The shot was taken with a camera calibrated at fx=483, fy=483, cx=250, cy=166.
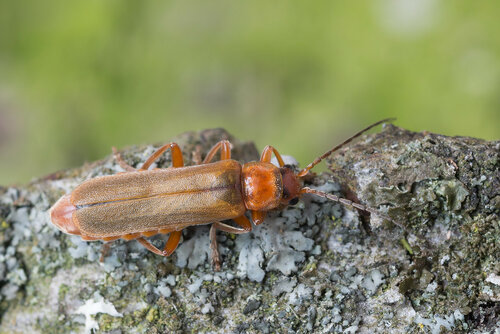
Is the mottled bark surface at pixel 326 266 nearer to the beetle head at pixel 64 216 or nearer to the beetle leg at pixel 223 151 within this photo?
the beetle head at pixel 64 216

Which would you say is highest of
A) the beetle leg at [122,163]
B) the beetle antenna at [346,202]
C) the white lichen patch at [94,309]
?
the beetle leg at [122,163]

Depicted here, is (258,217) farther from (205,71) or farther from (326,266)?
(205,71)

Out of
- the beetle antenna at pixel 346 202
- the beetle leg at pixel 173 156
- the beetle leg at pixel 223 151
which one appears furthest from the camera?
the beetle leg at pixel 223 151

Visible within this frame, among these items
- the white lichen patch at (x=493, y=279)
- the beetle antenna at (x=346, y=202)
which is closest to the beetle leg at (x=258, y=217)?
the beetle antenna at (x=346, y=202)

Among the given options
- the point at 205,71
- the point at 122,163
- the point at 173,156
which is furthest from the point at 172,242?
the point at 205,71

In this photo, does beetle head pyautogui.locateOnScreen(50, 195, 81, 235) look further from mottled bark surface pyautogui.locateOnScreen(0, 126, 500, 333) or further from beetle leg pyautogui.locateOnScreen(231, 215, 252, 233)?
beetle leg pyautogui.locateOnScreen(231, 215, 252, 233)

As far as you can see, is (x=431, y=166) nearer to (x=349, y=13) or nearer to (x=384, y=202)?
(x=384, y=202)
